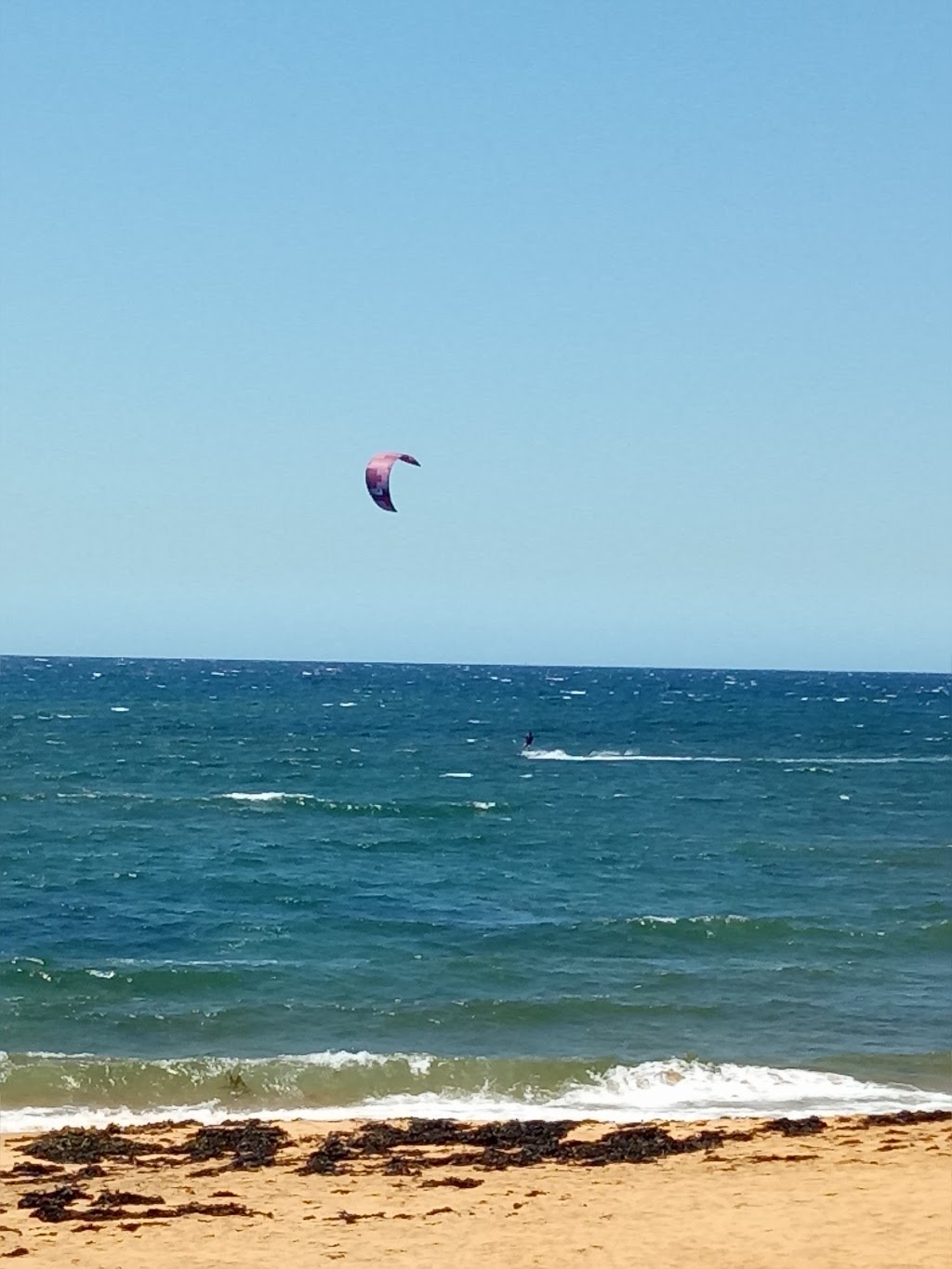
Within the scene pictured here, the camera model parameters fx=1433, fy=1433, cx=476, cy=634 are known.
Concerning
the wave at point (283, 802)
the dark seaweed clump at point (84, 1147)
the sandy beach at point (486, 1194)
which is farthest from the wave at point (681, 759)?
the dark seaweed clump at point (84, 1147)

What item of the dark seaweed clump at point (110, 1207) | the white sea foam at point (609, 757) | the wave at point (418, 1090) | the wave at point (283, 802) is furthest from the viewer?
the white sea foam at point (609, 757)

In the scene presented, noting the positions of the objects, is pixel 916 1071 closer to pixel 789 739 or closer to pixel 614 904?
pixel 614 904

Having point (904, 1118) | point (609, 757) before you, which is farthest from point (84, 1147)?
point (609, 757)

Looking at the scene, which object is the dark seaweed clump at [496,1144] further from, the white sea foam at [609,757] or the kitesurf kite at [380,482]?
the white sea foam at [609,757]

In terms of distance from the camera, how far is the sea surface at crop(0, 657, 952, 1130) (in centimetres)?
2083

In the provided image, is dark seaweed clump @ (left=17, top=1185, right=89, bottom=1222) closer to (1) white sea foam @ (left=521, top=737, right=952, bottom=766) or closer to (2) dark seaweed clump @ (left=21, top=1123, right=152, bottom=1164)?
(2) dark seaweed clump @ (left=21, top=1123, right=152, bottom=1164)

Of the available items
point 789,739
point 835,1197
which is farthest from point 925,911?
point 789,739

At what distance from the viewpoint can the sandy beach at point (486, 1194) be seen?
12516mm

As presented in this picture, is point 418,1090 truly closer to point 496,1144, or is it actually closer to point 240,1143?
point 496,1144

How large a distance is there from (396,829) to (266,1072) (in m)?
26.3

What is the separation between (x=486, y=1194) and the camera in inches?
571

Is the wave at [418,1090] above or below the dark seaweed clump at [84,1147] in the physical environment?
below

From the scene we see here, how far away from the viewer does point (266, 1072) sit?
825 inches

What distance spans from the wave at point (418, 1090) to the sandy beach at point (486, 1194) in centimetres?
151
